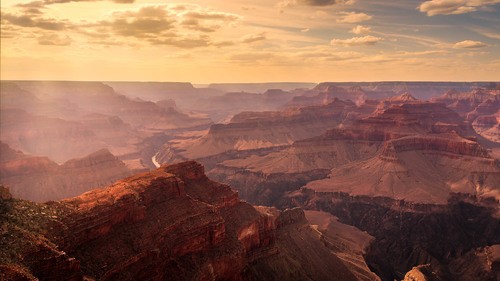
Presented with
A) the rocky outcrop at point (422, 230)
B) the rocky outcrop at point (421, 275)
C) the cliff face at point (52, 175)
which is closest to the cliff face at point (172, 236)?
the rocky outcrop at point (421, 275)

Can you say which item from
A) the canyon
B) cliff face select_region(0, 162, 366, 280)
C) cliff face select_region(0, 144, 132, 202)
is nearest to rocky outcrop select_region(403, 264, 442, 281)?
the canyon

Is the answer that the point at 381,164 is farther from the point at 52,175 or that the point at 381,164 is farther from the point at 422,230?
the point at 52,175

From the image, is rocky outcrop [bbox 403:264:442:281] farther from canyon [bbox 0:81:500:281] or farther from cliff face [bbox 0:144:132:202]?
cliff face [bbox 0:144:132:202]

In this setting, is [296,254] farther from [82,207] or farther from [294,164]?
[294,164]

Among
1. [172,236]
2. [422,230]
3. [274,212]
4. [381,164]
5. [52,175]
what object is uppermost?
[172,236]

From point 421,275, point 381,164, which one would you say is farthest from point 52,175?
point 381,164

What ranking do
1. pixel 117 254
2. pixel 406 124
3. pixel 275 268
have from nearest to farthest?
pixel 117 254 < pixel 275 268 < pixel 406 124

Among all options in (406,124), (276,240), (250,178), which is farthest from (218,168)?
(276,240)

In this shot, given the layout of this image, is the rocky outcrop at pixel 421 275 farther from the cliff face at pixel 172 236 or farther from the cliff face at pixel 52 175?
the cliff face at pixel 52 175
